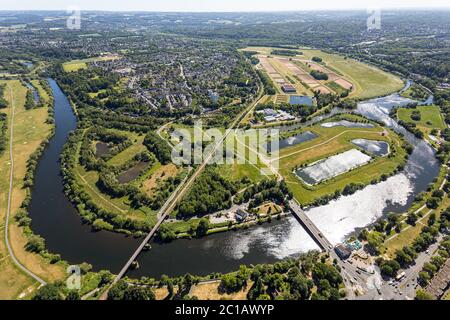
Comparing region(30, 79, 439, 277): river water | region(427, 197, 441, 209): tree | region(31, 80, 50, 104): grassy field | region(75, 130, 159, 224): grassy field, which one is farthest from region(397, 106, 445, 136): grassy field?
region(31, 80, 50, 104): grassy field

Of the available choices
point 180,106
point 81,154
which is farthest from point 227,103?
point 81,154

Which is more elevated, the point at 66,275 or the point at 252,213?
the point at 252,213

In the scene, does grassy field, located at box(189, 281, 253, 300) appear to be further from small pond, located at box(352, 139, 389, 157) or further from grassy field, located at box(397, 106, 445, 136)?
grassy field, located at box(397, 106, 445, 136)

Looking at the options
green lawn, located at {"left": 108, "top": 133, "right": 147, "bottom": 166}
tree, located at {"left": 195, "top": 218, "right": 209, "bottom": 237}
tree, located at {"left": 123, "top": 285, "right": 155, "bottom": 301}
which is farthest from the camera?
green lawn, located at {"left": 108, "top": 133, "right": 147, "bottom": 166}

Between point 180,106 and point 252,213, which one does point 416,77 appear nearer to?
point 180,106

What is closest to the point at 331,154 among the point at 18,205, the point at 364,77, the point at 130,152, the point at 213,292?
the point at 213,292

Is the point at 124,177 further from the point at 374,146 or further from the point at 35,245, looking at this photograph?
the point at 374,146

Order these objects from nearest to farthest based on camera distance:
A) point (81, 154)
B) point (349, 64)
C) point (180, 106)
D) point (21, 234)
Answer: point (21, 234)
point (81, 154)
point (180, 106)
point (349, 64)
